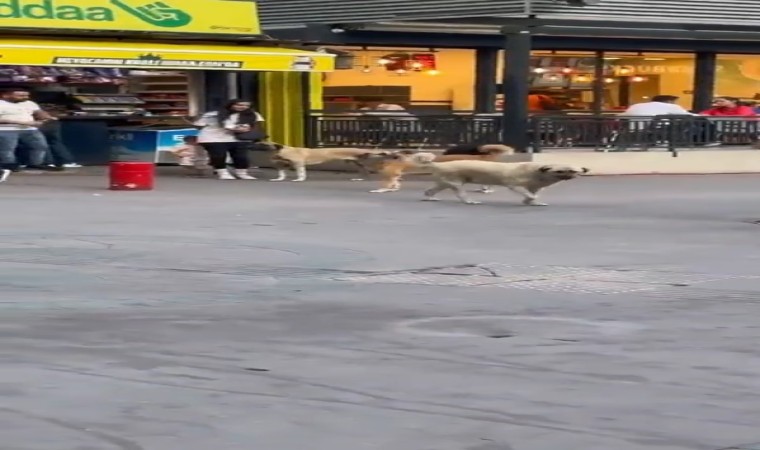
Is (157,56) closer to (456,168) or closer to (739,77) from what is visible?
(456,168)

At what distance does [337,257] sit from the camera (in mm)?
10820

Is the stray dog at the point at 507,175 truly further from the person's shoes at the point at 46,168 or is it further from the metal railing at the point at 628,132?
the person's shoes at the point at 46,168

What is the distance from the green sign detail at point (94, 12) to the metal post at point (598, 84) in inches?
368

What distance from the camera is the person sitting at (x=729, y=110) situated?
23.9 m

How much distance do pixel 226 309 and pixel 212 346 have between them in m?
1.19

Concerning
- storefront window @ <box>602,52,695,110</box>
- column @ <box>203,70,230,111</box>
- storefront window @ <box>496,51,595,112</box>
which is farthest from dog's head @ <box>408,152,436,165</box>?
storefront window @ <box>602,52,695,110</box>

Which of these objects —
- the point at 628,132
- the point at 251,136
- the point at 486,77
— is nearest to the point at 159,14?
the point at 251,136

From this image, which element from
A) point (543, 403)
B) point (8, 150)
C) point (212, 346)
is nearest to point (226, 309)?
point (212, 346)

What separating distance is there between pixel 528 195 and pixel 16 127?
8.11 metres

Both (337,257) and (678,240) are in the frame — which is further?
(678,240)

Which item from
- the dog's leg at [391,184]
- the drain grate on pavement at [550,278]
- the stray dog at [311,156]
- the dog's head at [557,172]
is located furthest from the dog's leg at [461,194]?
the drain grate on pavement at [550,278]

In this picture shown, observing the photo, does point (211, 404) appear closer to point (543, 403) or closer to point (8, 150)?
point (543, 403)

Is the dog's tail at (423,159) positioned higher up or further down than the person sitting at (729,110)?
higher up

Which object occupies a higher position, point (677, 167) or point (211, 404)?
point (211, 404)
